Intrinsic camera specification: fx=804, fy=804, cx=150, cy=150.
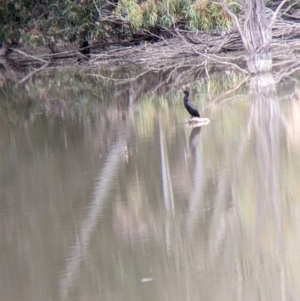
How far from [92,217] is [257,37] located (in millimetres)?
10173

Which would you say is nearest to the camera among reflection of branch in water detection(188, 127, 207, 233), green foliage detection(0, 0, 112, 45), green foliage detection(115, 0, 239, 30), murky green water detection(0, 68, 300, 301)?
murky green water detection(0, 68, 300, 301)

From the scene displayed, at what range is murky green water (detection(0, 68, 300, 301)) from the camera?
14.1ft

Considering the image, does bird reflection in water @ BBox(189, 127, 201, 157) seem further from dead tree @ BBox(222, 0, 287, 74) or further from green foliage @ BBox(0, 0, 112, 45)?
green foliage @ BBox(0, 0, 112, 45)

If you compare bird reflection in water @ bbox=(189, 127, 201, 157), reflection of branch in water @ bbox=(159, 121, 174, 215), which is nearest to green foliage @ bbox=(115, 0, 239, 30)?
bird reflection in water @ bbox=(189, 127, 201, 157)

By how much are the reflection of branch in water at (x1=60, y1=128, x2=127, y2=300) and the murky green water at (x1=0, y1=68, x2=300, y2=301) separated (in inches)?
0.5

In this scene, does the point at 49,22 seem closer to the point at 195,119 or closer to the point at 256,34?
the point at 256,34

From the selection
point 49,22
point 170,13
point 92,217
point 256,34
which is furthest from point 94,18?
point 92,217

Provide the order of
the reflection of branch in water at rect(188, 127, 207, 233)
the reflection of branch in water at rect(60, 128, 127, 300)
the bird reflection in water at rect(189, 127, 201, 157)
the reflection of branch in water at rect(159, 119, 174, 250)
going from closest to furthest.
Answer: the reflection of branch in water at rect(60, 128, 127, 300)
the reflection of branch in water at rect(159, 119, 174, 250)
the reflection of branch in water at rect(188, 127, 207, 233)
the bird reflection in water at rect(189, 127, 201, 157)

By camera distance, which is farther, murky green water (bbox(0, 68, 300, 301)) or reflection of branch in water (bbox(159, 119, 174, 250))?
reflection of branch in water (bbox(159, 119, 174, 250))

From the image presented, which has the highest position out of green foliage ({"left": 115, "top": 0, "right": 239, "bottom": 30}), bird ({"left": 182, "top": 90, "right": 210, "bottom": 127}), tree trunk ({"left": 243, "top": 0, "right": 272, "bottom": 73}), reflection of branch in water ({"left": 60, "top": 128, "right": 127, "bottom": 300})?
green foliage ({"left": 115, "top": 0, "right": 239, "bottom": 30})

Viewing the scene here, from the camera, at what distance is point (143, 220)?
5.49 meters

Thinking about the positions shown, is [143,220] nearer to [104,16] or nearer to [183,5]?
[183,5]

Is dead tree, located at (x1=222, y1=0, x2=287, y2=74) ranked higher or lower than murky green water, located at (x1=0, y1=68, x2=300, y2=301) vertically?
higher

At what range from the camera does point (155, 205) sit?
19.3 feet
